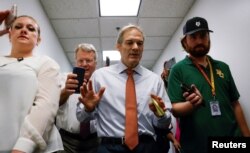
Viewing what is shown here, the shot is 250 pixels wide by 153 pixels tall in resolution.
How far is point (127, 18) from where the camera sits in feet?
12.7

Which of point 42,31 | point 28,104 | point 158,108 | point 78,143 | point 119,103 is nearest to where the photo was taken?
point 28,104

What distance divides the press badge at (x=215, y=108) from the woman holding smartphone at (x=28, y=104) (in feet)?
3.23

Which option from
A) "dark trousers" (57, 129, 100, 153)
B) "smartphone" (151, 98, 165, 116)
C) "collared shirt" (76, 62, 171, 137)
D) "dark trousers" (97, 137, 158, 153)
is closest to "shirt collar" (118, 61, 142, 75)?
"collared shirt" (76, 62, 171, 137)

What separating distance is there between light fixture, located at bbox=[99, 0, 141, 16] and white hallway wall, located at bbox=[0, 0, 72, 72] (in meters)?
0.83

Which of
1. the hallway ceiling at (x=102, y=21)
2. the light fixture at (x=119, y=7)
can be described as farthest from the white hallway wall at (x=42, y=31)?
the light fixture at (x=119, y=7)

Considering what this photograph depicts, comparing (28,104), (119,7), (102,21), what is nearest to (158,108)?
(28,104)

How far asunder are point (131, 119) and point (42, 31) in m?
2.55

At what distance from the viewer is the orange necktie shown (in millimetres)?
1312

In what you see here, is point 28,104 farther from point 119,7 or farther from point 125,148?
point 119,7

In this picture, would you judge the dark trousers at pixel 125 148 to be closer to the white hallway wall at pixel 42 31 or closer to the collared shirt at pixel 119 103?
the collared shirt at pixel 119 103

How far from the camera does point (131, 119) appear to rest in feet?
4.50

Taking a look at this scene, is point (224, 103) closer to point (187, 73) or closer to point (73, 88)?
point (187, 73)

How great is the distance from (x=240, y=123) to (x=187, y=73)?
523 mm

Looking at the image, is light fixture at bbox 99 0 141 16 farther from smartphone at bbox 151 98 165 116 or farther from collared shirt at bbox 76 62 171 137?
smartphone at bbox 151 98 165 116
